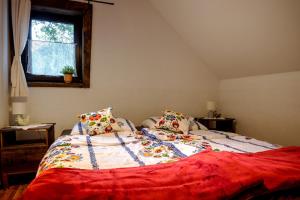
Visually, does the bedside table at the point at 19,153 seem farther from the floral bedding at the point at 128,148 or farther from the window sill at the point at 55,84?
the window sill at the point at 55,84

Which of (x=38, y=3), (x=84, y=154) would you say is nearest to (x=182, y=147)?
(x=84, y=154)

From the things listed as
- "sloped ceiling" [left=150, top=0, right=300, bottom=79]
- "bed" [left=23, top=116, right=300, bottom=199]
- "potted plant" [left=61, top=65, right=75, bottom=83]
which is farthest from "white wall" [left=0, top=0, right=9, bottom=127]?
"sloped ceiling" [left=150, top=0, right=300, bottom=79]

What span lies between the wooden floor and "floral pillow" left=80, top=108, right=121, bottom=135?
85 cm

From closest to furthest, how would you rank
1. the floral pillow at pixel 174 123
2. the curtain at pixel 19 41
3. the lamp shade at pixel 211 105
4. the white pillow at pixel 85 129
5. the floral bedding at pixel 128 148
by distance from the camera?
the floral bedding at pixel 128 148 < the white pillow at pixel 85 129 < the curtain at pixel 19 41 < the floral pillow at pixel 174 123 < the lamp shade at pixel 211 105

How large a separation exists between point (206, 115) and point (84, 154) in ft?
7.58

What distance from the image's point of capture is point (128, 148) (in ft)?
6.10

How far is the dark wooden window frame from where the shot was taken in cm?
271

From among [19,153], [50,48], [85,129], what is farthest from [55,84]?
[19,153]

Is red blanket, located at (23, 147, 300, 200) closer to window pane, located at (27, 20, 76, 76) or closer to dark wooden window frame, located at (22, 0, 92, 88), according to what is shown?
dark wooden window frame, located at (22, 0, 92, 88)

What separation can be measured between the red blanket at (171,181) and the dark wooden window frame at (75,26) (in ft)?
6.18

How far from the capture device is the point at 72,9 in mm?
2771

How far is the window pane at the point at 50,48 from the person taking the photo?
2.78m

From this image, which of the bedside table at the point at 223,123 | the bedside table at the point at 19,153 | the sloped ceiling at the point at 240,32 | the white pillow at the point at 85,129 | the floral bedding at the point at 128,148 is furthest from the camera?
the bedside table at the point at 223,123

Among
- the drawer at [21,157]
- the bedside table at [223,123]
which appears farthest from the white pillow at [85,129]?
the bedside table at [223,123]
